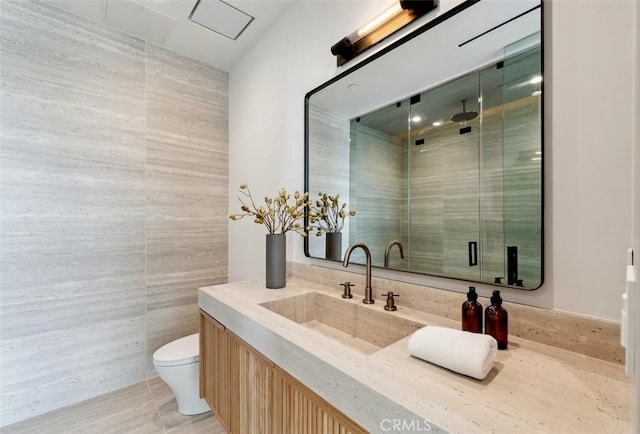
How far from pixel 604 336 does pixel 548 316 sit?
123mm

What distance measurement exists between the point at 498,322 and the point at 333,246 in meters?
0.96

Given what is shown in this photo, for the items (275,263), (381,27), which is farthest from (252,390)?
(381,27)

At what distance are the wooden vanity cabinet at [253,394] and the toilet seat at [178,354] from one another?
6.0 inches

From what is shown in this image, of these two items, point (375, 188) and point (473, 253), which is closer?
point (473, 253)

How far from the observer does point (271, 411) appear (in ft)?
3.37

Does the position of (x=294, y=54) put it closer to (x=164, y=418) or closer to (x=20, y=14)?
(x=20, y=14)

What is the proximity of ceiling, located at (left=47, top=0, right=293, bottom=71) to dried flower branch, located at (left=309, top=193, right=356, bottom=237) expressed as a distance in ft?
4.41

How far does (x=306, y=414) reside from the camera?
0.86 m

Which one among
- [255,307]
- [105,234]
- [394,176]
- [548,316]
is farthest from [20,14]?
[548,316]

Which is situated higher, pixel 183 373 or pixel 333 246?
pixel 333 246

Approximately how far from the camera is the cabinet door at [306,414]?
75 centimetres

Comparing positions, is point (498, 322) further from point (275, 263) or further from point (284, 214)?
point (284, 214)

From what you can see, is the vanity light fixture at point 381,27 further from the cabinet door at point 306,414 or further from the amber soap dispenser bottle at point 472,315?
the cabinet door at point 306,414

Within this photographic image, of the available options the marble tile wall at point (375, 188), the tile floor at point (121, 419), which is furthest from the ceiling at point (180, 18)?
the tile floor at point (121, 419)
